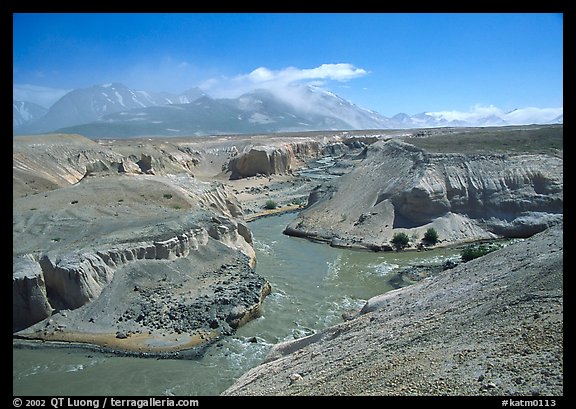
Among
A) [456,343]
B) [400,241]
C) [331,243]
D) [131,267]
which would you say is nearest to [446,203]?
[400,241]

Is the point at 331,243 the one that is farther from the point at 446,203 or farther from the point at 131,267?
the point at 131,267

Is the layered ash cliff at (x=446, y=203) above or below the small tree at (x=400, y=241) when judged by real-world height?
above

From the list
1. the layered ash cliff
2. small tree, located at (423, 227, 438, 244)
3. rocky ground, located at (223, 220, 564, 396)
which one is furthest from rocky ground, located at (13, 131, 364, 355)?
small tree, located at (423, 227, 438, 244)

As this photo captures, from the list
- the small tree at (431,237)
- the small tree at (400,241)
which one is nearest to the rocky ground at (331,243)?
the small tree at (400,241)

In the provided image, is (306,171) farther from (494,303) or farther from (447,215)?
(494,303)

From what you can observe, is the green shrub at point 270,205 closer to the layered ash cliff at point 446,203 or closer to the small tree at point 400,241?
the layered ash cliff at point 446,203
